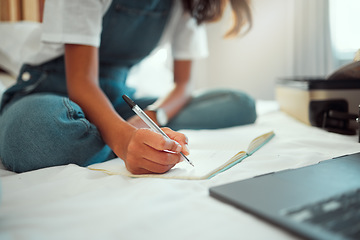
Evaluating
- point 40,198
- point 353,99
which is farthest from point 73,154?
point 353,99

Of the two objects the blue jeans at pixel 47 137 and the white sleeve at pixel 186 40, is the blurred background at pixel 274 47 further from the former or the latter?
the blue jeans at pixel 47 137

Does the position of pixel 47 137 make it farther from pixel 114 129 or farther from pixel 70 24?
pixel 70 24

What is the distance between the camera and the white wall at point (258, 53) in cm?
181

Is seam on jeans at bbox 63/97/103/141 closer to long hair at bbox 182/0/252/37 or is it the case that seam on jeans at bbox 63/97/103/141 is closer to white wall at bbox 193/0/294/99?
long hair at bbox 182/0/252/37

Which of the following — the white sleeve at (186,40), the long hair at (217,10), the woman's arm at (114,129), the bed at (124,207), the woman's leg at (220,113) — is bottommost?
the woman's leg at (220,113)

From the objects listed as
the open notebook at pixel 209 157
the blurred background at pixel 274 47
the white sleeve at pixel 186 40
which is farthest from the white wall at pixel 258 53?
the open notebook at pixel 209 157

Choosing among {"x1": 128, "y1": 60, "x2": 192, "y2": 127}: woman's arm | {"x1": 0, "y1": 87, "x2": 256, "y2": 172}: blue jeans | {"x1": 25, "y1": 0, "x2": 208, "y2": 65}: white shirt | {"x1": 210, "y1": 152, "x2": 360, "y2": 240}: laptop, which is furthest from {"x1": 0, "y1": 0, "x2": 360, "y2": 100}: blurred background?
{"x1": 210, "y1": 152, "x2": 360, "y2": 240}: laptop

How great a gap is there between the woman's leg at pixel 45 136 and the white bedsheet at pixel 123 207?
4cm

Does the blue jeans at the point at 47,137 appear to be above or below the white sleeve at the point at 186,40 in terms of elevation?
below

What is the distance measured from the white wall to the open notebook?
108 cm

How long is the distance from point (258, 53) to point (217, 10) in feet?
3.49

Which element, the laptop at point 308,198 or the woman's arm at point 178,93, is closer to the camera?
the laptop at point 308,198

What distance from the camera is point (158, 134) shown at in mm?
457

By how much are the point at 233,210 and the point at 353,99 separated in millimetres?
588
